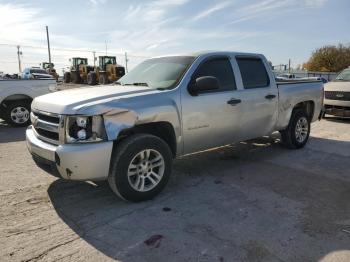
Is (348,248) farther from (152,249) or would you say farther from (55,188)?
(55,188)

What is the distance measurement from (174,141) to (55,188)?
1.72 metres

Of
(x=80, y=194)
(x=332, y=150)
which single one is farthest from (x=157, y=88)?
(x=332, y=150)

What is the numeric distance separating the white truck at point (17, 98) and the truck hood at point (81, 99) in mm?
5805

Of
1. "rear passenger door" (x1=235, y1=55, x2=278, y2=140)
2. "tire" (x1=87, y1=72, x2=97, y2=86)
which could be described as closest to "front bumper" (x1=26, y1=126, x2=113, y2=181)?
"rear passenger door" (x1=235, y1=55, x2=278, y2=140)

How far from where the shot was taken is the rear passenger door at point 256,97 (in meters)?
5.69

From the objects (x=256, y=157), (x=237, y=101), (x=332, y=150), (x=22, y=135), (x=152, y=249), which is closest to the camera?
(x=152, y=249)

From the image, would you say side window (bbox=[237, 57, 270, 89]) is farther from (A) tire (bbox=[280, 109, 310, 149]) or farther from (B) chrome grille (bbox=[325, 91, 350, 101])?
(B) chrome grille (bbox=[325, 91, 350, 101])

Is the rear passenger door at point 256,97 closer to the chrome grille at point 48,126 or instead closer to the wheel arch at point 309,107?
the wheel arch at point 309,107

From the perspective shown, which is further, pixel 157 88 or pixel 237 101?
pixel 237 101

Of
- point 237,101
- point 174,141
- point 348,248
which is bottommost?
point 348,248

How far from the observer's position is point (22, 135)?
8.92 metres

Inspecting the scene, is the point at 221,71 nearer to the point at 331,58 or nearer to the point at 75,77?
the point at 75,77

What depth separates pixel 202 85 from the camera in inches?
187

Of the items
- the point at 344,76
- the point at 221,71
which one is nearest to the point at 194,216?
the point at 221,71
